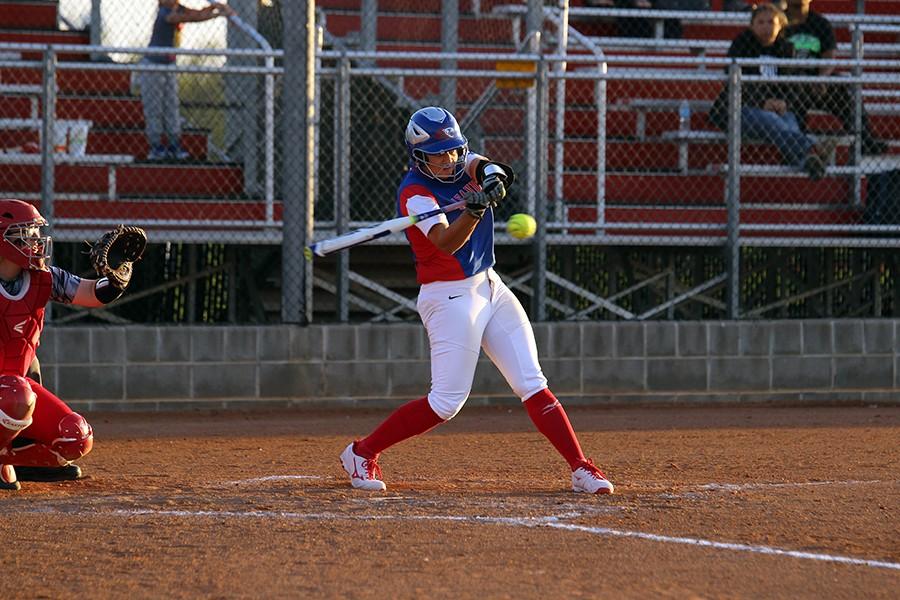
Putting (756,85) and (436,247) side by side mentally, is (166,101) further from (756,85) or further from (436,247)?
(436,247)

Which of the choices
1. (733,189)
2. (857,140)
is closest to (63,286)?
(733,189)

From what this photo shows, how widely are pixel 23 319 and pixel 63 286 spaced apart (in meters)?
0.29

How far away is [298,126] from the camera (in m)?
11.5

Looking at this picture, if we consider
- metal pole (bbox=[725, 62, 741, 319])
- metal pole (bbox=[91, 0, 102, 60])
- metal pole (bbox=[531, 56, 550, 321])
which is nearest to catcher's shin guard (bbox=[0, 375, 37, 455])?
metal pole (bbox=[531, 56, 550, 321])

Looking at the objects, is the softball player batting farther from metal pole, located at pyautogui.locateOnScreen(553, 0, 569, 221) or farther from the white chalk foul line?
metal pole, located at pyautogui.locateOnScreen(553, 0, 569, 221)

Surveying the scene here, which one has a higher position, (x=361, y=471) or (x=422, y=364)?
(x=422, y=364)

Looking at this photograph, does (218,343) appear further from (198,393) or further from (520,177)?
(520,177)

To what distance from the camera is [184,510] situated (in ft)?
22.0

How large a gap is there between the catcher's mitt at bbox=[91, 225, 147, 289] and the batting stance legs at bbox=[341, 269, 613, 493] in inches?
56.7

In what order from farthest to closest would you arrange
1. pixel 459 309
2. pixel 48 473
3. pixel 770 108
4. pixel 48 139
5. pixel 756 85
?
pixel 770 108 < pixel 756 85 < pixel 48 139 < pixel 48 473 < pixel 459 309

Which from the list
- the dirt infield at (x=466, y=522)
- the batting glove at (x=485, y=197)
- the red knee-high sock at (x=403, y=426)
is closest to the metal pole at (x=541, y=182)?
the dirt infield at (x=466, y=522)

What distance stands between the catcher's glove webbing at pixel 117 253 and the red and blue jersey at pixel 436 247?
4.37ft

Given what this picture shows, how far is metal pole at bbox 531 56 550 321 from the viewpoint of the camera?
1191 cm

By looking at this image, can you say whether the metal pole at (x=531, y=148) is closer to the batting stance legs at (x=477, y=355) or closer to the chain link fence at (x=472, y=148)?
the chain link fence at (x=472, y=148)
